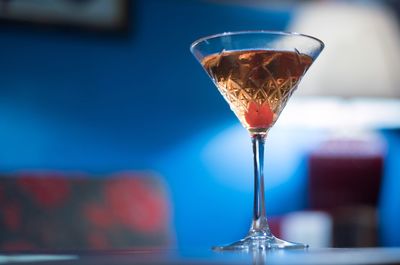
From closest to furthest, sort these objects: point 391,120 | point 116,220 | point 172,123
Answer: point 116,220 → point 172,123 → point 391,120

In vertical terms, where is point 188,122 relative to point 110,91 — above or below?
below

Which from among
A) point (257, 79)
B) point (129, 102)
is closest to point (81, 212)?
point (129, 102)

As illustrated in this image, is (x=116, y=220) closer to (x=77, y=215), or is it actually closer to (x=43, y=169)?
(x=77, y=215)

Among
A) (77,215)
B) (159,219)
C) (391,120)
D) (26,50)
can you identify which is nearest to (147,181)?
(159,219)

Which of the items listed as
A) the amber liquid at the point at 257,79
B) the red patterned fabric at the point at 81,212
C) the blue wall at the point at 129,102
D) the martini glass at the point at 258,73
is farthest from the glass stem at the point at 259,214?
the blue wall at the point at 129,102

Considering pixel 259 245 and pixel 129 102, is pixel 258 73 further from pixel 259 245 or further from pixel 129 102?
pixel 129 102

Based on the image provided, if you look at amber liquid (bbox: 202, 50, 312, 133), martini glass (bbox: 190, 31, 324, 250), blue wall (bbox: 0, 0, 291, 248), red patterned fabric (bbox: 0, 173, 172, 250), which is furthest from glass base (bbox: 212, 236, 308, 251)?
blue wall (bbox: 0, 0, 291, 248)
